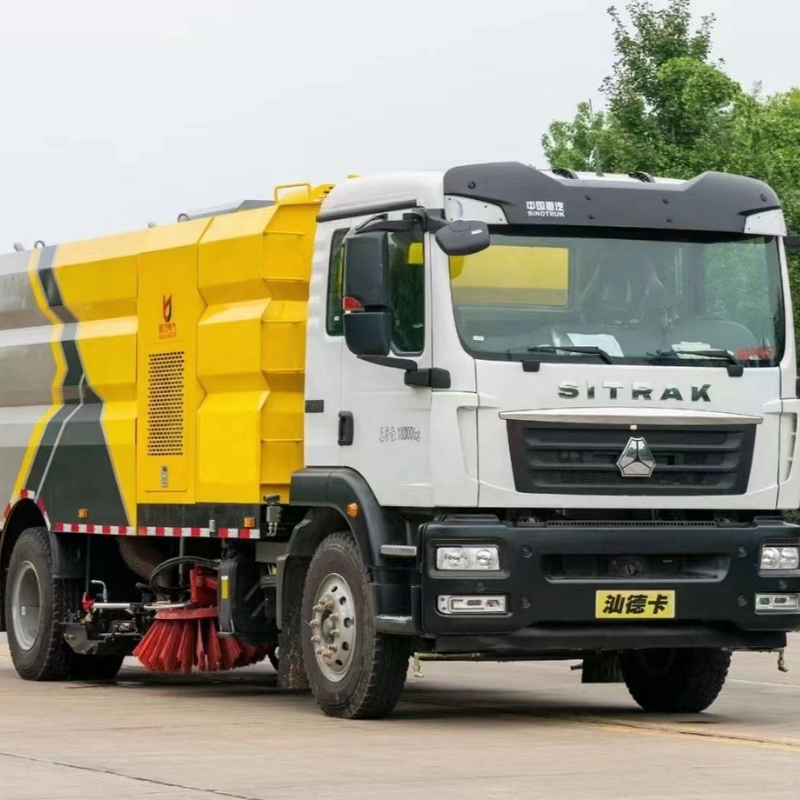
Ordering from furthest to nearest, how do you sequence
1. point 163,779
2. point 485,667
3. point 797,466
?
point 485,667 → point 797,466 → point 163,779

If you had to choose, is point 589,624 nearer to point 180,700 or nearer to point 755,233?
point 755,233

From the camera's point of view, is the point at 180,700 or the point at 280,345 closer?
the point at 280,345

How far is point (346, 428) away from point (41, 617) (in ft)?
15.0

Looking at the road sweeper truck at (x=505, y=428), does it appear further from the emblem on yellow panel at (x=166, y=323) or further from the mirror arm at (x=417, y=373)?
the emblem on yellow panel at (x=166, y=323)

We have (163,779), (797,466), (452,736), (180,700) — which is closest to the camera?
(163,779)

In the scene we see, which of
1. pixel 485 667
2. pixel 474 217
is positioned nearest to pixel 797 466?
pixel 474 217

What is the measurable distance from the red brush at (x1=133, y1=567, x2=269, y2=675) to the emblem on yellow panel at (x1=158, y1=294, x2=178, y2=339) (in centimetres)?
155

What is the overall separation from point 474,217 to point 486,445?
1.24 m

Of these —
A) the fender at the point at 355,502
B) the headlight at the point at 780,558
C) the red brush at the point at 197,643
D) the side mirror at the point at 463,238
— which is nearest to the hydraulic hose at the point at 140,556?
the red brush at the point at 197,643

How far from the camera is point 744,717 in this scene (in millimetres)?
13492

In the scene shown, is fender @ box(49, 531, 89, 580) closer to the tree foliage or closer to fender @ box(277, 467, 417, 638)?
fender @ box(277, 467, 417, 638)

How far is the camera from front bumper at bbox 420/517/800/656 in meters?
12.3

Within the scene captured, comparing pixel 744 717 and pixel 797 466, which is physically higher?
pixel 797 466

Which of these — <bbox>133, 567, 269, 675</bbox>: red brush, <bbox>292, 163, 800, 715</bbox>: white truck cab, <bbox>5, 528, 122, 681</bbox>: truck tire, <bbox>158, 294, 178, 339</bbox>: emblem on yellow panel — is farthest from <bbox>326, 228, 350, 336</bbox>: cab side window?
<bbox>5, 528, 122, 681</bbox>: truck tire
